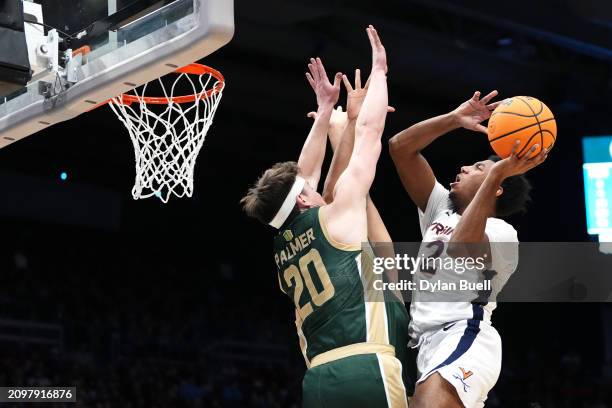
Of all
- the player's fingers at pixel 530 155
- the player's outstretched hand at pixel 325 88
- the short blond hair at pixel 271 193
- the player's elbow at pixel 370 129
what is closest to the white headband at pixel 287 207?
the short blond hair at pixel 271 193

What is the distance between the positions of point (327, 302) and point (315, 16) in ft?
29.4

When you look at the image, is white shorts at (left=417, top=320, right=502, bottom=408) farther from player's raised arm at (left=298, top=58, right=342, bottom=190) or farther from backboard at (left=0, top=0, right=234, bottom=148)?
backboard at (left=0, top=0, right=234, bottom=148)

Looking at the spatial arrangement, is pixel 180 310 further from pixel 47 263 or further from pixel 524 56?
pixel 524 56

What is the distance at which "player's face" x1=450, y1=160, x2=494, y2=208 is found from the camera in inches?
184

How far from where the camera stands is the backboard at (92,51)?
4289 mm

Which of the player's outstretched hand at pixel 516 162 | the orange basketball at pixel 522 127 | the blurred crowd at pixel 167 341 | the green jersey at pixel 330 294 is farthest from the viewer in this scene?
the blurred crowd at pixel 167 341

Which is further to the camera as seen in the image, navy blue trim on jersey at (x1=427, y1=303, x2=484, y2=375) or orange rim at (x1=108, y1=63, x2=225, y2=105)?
orange rim at (x1=108, y1=63, x2=225, y2=105)

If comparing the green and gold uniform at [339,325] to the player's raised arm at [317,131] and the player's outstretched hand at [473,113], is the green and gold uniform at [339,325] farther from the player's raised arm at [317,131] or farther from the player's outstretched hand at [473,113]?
the player's outstretched hand at [473,113]

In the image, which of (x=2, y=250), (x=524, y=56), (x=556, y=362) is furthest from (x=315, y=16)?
(x=556, y=362)

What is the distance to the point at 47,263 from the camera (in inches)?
602

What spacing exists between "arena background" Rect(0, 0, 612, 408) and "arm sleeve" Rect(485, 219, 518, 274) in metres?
8.31

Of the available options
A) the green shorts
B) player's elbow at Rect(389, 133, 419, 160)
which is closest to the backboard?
player's elbow at Rect(389, 133, 419, 160)

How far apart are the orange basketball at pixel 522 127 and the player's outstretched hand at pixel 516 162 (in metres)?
0.02

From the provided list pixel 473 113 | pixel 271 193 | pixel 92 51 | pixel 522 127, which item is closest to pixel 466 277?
pixel 522 127
